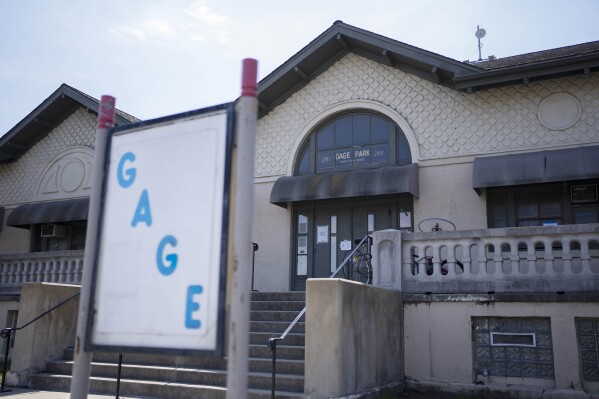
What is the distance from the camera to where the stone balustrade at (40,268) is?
42.5ft

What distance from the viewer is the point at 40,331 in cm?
948

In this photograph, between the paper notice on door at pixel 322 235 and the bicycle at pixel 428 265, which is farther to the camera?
the paper notice on door at pixel 322 235

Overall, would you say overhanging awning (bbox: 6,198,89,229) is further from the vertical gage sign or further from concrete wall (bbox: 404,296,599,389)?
the vertical gage sign

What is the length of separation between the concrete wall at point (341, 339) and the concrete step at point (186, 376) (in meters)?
0.67

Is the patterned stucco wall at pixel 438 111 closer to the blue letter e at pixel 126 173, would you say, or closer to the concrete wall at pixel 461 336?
the concrete wall at pixel 461 336

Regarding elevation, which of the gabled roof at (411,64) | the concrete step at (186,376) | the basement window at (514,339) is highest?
the gabled roof at (411,64)

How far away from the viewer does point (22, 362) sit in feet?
30.3

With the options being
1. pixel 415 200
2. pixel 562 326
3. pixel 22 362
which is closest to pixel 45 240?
pixel 22 362

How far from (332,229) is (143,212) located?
33.3ft

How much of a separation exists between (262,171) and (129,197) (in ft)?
35.5

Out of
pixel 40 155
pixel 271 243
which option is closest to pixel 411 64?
pixel 271 243

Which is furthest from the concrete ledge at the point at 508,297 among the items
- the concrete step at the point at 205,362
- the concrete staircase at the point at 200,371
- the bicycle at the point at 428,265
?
the concrete step at the point at 205,362

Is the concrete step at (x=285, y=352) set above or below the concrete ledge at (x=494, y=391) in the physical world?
above

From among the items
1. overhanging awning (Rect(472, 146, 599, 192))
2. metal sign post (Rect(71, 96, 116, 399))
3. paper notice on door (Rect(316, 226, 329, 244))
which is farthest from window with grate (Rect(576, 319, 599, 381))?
metal sign post (Rect(71, 96, 116, 399))
